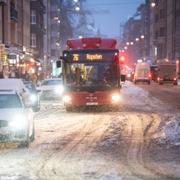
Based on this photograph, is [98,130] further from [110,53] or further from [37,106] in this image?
[37,106]

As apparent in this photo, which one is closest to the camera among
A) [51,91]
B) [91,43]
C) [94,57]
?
[94,57]

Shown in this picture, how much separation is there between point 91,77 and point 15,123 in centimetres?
1357

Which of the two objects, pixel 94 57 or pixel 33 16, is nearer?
pixel 94 57

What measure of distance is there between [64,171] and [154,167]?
6.16 feet

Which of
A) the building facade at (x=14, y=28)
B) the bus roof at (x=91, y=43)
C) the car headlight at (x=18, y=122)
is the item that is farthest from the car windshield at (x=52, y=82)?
the car headlight at (x=18, y=122)

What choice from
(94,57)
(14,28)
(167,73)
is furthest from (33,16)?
(94,57)

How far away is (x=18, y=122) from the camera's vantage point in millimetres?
16375

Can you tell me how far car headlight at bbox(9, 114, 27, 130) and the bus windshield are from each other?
43.2 feet

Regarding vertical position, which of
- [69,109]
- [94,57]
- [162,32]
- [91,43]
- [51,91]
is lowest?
[69,109]

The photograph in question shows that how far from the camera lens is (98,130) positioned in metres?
21.3

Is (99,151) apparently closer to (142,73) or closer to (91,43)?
(91,43)

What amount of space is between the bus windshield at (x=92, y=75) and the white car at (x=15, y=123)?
12.3 m

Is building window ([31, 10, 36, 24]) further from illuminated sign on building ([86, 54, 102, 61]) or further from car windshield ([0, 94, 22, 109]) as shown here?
car windshield ([0, 94, 22, 109])

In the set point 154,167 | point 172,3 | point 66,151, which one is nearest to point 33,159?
point 66,151
